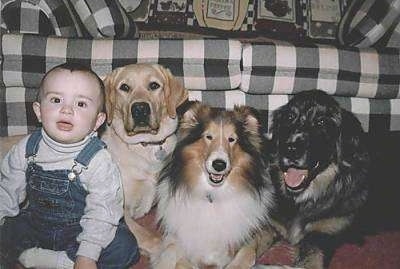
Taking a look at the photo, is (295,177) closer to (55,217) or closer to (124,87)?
(124,87)

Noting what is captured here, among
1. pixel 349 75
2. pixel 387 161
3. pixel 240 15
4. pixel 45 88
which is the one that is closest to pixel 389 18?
pixel 349 75

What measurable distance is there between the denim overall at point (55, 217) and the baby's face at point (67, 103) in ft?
0.38

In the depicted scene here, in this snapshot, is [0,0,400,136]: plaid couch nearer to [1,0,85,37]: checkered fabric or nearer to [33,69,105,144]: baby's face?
[1,0,85,37]: checkered fabric

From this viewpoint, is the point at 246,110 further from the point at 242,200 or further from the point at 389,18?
the point at 389,18

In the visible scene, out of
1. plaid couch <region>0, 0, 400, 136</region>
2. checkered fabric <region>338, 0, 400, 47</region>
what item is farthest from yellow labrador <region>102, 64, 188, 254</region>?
checkered fabric <region>338, 0, 400, 47</region>

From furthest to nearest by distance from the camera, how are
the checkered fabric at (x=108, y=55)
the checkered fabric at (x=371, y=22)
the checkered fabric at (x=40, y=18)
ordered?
the checkered fabric at (x=371, y=22) → the checkered fabric at (x=40, y=18) → the checkered fabric at (x=108, y=55)

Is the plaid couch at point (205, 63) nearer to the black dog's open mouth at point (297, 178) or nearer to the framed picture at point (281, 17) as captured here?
the black dog's open mouth at point (297, 178)

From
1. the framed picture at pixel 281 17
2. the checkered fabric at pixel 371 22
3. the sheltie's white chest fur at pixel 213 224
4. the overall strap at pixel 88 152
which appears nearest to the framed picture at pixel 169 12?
the framed picture at pixel 281 17

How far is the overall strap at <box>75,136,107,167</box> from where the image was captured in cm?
183

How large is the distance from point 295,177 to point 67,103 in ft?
3.68

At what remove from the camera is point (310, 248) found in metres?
2.17

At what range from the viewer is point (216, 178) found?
2.08 metres

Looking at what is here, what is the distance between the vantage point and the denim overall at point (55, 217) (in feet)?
6.05

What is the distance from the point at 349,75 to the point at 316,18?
142cm
